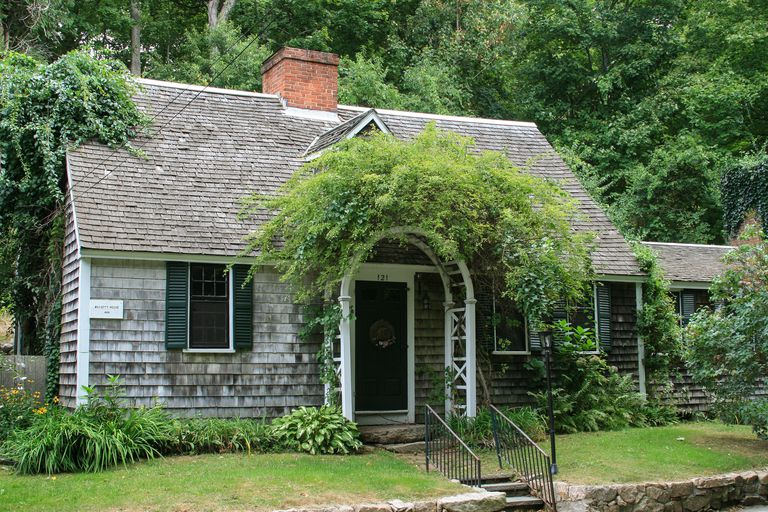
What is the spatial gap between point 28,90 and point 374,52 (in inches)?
746

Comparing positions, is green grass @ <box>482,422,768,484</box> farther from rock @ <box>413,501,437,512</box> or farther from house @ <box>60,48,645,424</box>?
rock @ <box>413,501,437,512</box>

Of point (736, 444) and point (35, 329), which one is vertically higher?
point (35, 329)

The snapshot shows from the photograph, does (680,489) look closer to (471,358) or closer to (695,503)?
(695,503)

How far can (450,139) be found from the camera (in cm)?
1287

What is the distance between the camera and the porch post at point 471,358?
13159 mm

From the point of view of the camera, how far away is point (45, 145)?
13.8m

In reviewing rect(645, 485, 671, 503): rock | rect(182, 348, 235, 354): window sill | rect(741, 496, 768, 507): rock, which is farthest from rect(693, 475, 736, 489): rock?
rect(182, 348, 235, 354): window sill

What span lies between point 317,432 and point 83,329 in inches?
148

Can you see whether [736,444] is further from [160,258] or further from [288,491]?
[160,258]

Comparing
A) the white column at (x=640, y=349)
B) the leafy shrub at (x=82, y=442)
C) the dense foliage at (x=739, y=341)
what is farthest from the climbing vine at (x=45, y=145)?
the dense foliage at (x=739, y=341)

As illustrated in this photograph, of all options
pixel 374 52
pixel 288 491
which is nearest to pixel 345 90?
pixel 374 52

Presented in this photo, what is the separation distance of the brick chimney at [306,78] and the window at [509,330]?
19.5 ft

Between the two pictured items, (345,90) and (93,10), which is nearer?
(345,90)

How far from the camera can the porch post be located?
518 inches
